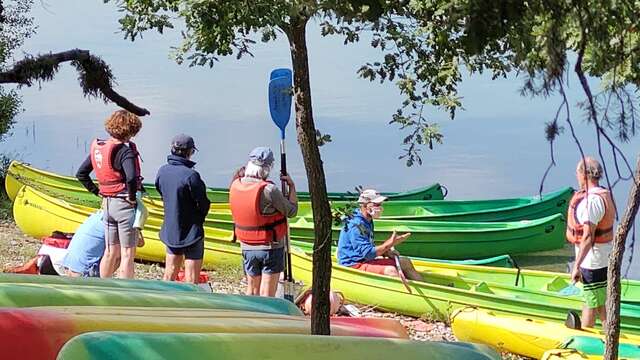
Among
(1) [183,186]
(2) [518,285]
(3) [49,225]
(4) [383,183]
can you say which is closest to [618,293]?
(1) [183,186]

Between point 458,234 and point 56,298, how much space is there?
27.2 feet

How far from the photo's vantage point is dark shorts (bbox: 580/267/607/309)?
6031 mm

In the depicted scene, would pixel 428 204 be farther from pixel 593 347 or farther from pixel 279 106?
pixel 593 347

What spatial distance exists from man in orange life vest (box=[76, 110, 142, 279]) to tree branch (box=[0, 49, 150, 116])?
2778 mm

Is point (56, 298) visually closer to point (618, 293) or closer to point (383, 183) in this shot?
point (618, 293)

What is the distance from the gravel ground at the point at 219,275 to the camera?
7.45 m

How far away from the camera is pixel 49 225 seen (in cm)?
1081

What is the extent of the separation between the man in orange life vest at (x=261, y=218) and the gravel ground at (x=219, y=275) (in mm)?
1043

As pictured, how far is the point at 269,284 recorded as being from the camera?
19.9 ft

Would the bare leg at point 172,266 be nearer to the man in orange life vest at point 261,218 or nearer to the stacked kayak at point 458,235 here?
the man in orange life vest at point 261,218

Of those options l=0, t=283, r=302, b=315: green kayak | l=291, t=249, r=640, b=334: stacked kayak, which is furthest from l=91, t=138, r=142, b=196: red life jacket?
l=291, t=249, r=640, b=334: stacked kayak

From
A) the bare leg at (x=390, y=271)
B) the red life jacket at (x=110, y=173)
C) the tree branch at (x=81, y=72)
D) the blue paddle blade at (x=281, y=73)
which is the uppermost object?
the blue paddle blade at (x=281, y=73)

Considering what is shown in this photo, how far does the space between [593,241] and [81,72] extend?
368 cm

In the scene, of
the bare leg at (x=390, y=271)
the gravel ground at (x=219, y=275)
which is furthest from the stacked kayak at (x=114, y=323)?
the bare leg at (x=390, y=271)
